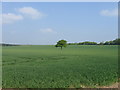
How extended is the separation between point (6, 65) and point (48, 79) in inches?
29.1

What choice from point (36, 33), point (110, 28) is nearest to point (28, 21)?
point (36, 33)

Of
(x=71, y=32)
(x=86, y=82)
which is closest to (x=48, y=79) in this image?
(x=86, y=82)

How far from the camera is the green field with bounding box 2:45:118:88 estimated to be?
3178 mm

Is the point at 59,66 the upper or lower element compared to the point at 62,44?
lower

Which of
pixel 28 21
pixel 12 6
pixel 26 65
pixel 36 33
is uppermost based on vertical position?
pixel 12 6

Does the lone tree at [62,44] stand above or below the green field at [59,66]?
above

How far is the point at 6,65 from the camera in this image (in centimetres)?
327

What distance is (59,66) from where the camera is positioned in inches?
128

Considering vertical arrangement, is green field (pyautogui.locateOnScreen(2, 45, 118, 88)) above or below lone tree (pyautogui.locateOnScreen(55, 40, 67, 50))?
below

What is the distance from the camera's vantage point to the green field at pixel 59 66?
3178mm

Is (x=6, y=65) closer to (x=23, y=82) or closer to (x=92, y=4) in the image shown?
(x=23, y=82)

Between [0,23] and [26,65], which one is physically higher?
[0,23]

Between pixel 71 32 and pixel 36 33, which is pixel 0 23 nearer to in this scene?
pixel 36 33

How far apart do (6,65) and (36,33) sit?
0.73 metres
